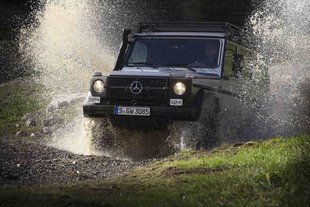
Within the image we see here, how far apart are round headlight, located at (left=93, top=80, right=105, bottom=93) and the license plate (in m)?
0.47

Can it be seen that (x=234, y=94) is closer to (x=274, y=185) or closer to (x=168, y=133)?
(x=168, y=133)

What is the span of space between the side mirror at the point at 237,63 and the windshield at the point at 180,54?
2.09 feet

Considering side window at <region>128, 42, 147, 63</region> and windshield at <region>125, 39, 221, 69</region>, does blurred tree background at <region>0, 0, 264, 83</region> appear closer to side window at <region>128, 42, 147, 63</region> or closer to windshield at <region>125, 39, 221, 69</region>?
side window at <region>128, 42, 147, 63</region>

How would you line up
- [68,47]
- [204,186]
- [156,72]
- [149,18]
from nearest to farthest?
1. [204,186]
2. [156,72]
3. [68,47]
4. [149,18]

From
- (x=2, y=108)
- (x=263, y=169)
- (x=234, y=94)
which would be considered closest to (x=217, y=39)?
(x=234, y=94)

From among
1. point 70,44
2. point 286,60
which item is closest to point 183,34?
point 70,44

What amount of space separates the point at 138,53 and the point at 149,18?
87.3ft

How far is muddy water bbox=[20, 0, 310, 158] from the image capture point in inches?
431

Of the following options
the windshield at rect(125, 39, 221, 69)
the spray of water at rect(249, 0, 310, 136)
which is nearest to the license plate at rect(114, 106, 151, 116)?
the windshield at rect(125, 39, 221, 69)

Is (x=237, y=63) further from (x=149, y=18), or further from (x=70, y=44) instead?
(x=149, y=18)

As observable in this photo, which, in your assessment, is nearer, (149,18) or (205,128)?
(205,128)

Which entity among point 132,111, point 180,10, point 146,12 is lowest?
point 132,111

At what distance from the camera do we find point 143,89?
407 inches

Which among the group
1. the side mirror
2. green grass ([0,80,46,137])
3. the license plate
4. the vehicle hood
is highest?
the side mirror
